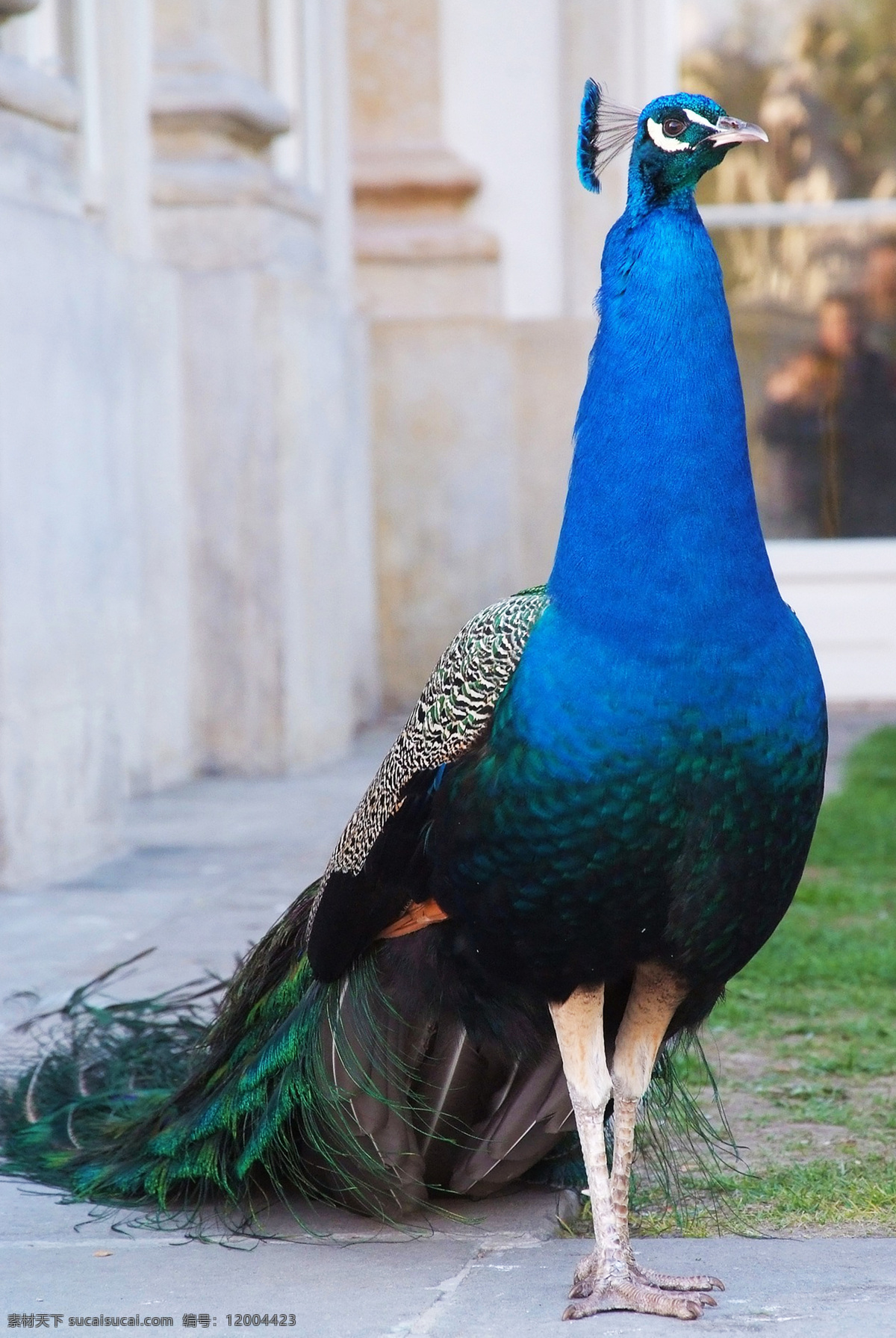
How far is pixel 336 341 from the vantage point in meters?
7.98

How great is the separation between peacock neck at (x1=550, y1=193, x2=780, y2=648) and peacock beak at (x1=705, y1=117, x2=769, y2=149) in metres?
0.08

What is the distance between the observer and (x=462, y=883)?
8.27 ft

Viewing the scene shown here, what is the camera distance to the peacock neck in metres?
2.43

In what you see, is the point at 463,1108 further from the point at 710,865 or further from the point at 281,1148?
the point at 710,865

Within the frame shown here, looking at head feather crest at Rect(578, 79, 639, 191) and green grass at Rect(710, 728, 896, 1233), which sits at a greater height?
head feather crest at Rect(578, 79, 639, 191)

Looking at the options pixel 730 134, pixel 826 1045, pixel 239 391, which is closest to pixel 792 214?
pixel 239 391

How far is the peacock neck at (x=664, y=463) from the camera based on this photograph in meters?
2.43

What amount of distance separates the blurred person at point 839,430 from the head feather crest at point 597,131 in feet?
23.6

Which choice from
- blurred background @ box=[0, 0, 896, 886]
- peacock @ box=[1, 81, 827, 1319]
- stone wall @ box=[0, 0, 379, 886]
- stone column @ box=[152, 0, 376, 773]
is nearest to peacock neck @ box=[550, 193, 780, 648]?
peacock @ box=[1, 81, 827, 1319]

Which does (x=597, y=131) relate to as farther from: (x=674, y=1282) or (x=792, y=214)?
(x=792, y=214)

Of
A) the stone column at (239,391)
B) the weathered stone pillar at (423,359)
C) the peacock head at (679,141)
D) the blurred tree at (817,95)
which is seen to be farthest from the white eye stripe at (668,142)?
the blurred tree at (817,95)

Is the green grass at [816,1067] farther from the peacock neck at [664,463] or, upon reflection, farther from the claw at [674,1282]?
the peacock neck at [664,463]

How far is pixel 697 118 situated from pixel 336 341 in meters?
5.57

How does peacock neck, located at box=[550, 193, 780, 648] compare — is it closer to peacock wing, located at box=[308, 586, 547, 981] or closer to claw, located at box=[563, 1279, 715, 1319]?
peacock wing, located at box=[308, 586, 547, 981]
